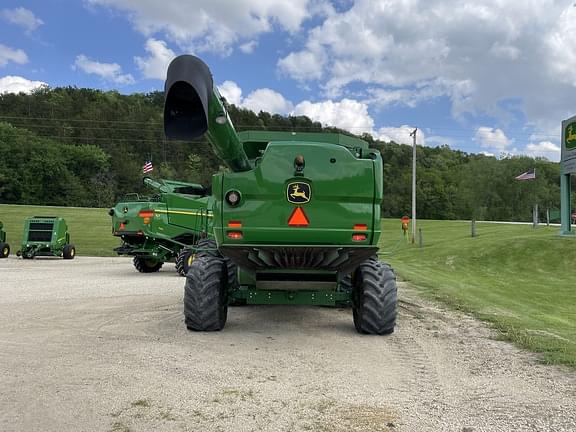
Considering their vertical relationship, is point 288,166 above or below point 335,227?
above

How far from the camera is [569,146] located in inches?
1027

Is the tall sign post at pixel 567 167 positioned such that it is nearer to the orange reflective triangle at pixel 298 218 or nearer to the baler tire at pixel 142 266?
the baler tire at pixel 142 266

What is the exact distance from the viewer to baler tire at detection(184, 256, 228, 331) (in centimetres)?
680

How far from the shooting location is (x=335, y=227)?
6.20m

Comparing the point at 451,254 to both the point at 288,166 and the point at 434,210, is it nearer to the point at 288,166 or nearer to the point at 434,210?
the point at 288,166

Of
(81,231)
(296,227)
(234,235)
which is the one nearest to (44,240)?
(81,231)

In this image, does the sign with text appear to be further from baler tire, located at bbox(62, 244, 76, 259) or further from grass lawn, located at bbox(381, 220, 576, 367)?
baler tire, located at bbox(62, 244, 76, 259)

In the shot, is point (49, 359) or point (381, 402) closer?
point (381, 402)

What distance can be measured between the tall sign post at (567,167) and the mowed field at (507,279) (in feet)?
7.05

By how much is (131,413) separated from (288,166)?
3243mm

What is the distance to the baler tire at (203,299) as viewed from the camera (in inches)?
268

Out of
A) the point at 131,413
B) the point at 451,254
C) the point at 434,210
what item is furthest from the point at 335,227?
the point at 434,210

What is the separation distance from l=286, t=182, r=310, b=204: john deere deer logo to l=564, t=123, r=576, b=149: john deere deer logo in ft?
79.4

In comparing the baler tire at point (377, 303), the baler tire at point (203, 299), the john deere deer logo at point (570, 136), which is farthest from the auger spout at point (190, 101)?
the john deere deer logo at point (570, 136)
